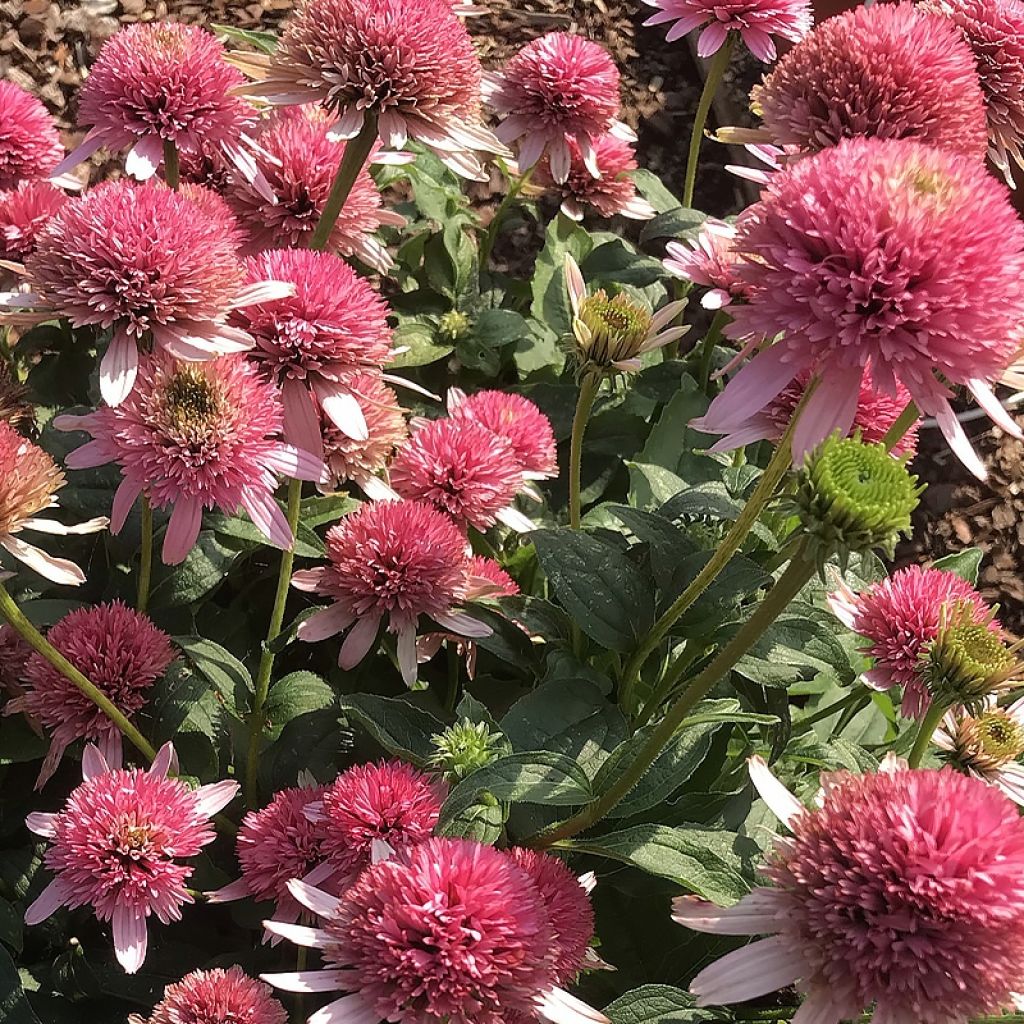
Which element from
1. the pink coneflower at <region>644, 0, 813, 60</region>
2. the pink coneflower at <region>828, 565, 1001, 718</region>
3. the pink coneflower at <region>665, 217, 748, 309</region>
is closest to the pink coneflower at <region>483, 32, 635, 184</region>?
the pink coneflower at <region>644, 0, 813, 60</region>

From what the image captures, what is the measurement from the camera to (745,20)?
1.61 meters

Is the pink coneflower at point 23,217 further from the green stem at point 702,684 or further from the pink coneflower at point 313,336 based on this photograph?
the green stem at point 702,684

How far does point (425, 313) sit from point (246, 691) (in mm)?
936

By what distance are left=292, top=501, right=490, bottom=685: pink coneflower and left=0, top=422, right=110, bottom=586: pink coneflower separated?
0.30 metres

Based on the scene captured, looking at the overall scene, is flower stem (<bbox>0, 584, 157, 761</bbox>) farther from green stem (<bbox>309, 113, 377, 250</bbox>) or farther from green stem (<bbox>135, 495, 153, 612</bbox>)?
green stem (<bbox>309, 113, 377, 250</bbox>)

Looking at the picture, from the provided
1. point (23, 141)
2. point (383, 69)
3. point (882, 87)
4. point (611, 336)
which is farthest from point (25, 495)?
point (882, 87)

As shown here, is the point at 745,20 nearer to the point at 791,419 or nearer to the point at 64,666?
the point at 791,419

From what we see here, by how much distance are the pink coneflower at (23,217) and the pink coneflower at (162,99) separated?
22cm

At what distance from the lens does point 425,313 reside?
2.02 metres

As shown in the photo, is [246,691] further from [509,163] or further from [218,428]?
[509,163]

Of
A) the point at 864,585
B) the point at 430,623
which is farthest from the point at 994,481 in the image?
the point at 430,623

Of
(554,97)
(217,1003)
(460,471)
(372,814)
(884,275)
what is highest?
(884,275)

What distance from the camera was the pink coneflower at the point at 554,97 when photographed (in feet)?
5.50

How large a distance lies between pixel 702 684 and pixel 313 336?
52 cm
